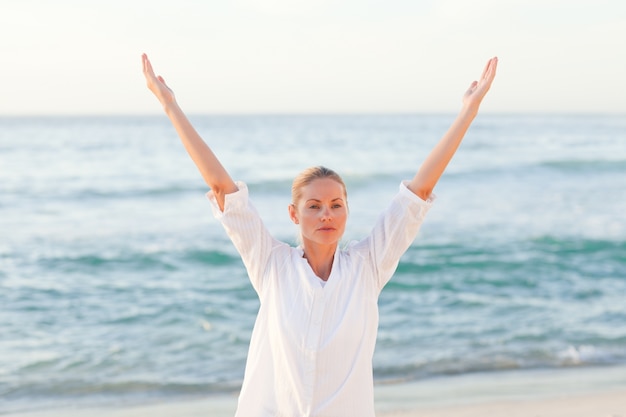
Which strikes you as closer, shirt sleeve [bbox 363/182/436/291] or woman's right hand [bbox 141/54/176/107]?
shirt sleeve [bbox 363/182/436/291]

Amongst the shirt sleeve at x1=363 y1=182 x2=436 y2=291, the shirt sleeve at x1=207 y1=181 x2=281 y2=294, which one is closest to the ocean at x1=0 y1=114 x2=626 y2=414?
the shirt sleeve at x1=207 y1=181 x2=281 y2=294

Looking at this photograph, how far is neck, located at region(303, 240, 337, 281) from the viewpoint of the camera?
304 cm

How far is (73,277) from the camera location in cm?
1193

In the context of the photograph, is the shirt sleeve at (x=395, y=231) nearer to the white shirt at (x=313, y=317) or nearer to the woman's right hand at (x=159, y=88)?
the white shirt at (x=313, y=317)

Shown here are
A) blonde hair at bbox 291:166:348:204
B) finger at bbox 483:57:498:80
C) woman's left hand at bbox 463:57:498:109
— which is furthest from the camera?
finger at bbox 483:57:498:80

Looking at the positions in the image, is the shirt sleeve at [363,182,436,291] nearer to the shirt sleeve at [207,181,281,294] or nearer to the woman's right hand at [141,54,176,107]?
the shirt sleeve at [207,181,281,294]

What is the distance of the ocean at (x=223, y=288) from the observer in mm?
7945

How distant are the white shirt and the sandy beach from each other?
3.47 meters

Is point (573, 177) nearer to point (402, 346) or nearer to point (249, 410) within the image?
point (402, 346)

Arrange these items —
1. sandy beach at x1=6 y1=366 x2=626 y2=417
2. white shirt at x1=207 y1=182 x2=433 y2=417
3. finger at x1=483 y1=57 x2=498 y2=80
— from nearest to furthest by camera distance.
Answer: white shirt at x1=207 y1=182 x2=433 y2=417 → finger at x1=483 y1=57 x2=498 y2=80 → sandy beach at x1=6 y1=366 x2=626 y2=417

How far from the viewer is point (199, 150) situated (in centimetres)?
306

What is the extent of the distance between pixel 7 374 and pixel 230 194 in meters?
5.62

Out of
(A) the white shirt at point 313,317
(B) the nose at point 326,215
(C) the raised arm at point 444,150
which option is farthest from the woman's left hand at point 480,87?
(B) the nose at point 326,215

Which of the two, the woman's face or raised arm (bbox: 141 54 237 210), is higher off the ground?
raised arm (bbox: 141 54 237 210)
